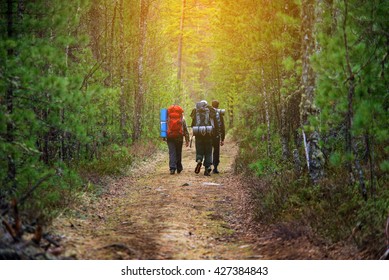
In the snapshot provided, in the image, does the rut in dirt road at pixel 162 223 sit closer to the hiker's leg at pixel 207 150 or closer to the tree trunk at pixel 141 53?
the hiker's leg at pixel 207 150

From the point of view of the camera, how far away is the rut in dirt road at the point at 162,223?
5660mm

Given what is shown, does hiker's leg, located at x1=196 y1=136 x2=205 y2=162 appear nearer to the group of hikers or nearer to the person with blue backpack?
the group of hikers

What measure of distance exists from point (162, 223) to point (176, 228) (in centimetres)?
40

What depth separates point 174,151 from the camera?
1327cm

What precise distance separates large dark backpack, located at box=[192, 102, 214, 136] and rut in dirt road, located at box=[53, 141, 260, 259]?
1497mm

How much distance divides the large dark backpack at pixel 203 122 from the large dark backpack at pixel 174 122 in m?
0.49

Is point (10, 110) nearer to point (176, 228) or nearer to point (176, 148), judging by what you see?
point (176, 228)

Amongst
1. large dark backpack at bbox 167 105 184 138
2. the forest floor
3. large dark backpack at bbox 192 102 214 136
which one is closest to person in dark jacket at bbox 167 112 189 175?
large dark backpack at bbox 167 105 184 138

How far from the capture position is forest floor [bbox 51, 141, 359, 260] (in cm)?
553

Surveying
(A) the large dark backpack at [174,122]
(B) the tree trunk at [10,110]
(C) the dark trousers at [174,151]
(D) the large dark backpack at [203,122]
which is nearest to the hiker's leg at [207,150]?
(D) the large dark backpack at [203,122]

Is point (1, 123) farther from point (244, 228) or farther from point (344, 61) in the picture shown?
point (344, 61)

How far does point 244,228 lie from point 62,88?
152 inches

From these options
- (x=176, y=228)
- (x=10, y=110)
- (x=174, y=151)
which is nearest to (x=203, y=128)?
(x=174, y=151)
